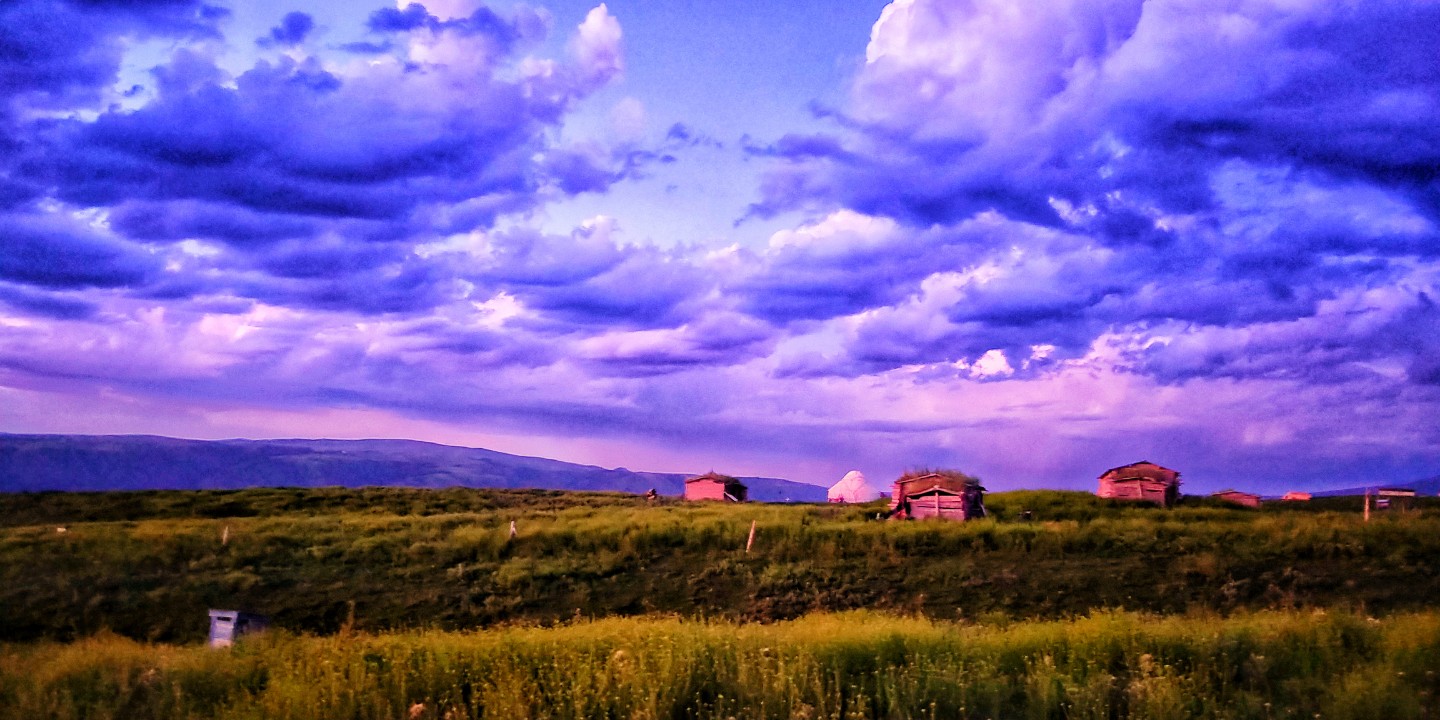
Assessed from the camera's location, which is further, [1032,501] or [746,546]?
[1032,501]

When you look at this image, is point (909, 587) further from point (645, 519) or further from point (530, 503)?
point (530, 503)

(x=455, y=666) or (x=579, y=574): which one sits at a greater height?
(x=455, y=666)

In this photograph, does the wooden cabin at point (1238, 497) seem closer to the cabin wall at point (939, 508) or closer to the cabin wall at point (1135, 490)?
the cabin wall at point (1135, 490)

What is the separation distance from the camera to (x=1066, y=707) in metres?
7.55

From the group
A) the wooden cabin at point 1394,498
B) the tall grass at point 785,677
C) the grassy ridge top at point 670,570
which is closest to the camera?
the tall grass at point 785,677

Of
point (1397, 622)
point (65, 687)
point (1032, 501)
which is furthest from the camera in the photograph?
point (1032, 501)

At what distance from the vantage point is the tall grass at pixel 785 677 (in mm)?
7469

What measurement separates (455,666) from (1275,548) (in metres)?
31.2

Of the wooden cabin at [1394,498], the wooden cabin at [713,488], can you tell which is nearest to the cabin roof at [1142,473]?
the wooden cabin at [1394,498]

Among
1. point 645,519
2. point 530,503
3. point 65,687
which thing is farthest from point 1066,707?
point 530,503

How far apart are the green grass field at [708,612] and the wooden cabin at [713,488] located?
14437mm

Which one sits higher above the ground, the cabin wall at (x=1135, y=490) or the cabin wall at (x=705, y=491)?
the cabin wall at (x=1135, y=490)

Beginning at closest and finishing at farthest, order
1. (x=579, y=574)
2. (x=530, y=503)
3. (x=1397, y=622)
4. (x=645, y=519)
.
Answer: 1. (x=1397, y=622)
2. (x=579, y=574)
3. (x=645, y=519)
4. (x=530, y=503)

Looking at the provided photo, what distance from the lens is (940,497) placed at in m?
45.8
